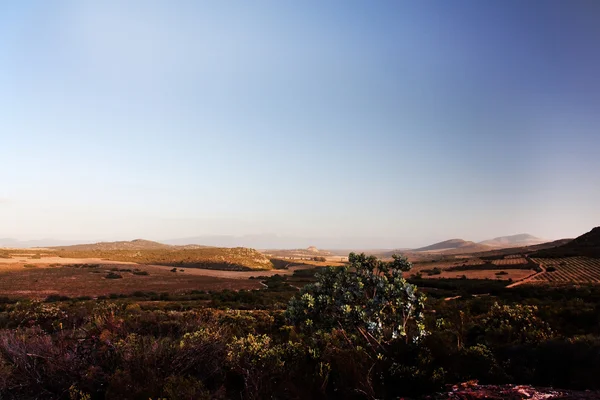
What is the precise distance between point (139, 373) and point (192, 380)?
4.25ft

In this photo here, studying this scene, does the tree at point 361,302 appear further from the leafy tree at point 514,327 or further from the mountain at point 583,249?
the mountain at point 583,249

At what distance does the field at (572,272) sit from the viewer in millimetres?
48562

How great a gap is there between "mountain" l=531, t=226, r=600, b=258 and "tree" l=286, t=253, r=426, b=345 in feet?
276

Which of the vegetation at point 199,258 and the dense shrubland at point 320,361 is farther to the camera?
the vegetation at point 199,258

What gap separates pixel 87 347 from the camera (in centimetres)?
864

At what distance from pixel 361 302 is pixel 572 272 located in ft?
217

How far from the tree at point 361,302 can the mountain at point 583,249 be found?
84.3 meters

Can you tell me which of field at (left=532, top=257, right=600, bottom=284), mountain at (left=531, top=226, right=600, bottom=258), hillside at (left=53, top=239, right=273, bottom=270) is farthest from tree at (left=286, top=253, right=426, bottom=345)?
hillside at (left=53, top=239, right=273, bottom=270)

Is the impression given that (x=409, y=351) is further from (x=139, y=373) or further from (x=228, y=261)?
(x=228, y=261)

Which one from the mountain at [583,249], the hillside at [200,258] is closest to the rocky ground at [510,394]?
Answer: the mountain at [583,249]

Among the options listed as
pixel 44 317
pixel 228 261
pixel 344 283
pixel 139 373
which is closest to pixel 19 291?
pixel 44 317

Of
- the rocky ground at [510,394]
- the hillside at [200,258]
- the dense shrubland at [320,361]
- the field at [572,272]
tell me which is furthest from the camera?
the hillside at [200,258]

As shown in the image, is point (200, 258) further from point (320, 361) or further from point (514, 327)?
point (320, 361)

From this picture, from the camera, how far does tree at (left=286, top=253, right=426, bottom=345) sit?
8.61m
